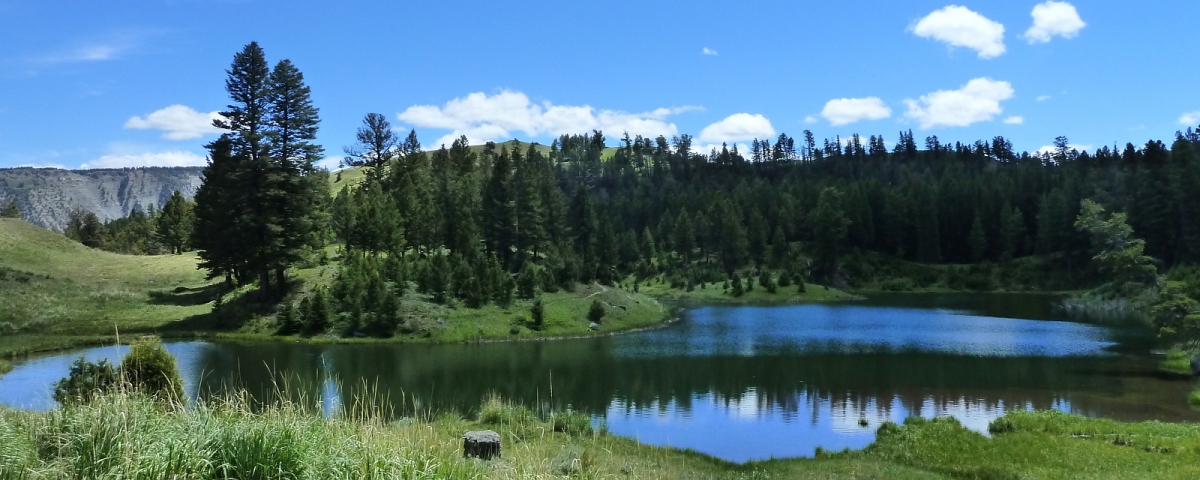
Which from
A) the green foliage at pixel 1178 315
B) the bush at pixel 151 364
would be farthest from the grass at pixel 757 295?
the bush at pixel 151 364

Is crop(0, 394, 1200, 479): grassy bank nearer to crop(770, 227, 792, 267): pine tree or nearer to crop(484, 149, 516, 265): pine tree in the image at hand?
crop(484, 149, 516, 265): pine tree

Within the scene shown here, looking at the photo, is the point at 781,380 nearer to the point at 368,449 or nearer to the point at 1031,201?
the point at 368,449

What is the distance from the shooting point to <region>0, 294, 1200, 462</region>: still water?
25.7 meters

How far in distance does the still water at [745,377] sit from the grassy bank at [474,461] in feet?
6.55

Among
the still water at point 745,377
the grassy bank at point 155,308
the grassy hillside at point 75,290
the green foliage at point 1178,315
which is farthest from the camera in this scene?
the grassy bank at point 155,308

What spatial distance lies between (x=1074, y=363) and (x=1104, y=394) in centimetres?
959

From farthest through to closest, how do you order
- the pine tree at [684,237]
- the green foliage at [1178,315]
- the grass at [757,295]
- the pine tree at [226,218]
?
the pine tree at [684,237], the grass at [757,295], the pine tree at [226,218], the green foliage at [1178,315]

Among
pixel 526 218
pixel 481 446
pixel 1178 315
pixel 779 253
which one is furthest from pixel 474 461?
pixel 779 253

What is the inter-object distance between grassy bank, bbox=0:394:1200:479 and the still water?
2.00 m

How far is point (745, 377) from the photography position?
3547cm

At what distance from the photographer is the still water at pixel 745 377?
25656mm

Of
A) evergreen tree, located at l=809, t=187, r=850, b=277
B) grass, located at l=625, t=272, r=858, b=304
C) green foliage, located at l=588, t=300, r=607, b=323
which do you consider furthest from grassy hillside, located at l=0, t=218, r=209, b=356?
evergreen tree, located at l=809, t=187, r=850, b=277

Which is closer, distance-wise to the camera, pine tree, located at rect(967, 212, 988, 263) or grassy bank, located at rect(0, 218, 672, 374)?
grassy bank, located at rect(0, 218, 672, 374)

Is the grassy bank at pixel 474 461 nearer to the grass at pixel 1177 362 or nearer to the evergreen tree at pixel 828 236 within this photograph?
the grass at pixel 1177 362
